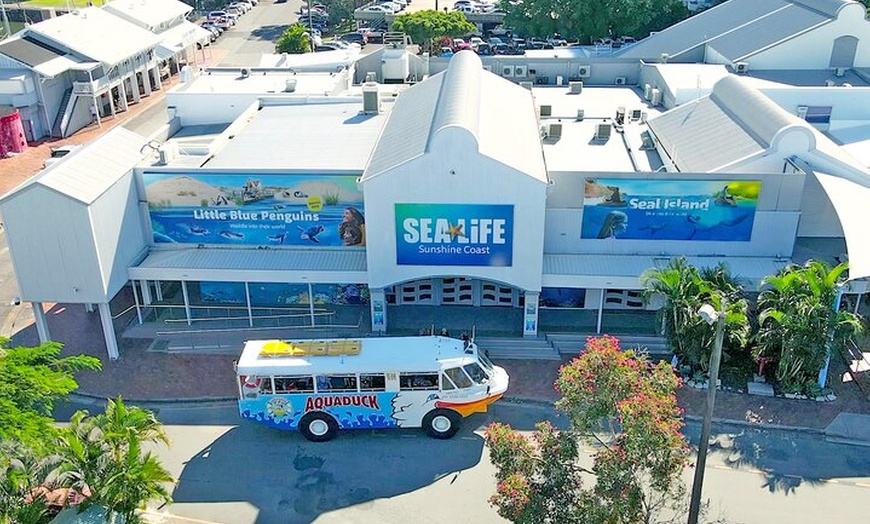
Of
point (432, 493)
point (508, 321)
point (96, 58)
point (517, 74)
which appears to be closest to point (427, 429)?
point (432, 493)

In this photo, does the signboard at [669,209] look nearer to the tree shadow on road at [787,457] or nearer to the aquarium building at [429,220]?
the aquarium building at [429,220]

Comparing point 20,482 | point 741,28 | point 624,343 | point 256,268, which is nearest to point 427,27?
point 741,28

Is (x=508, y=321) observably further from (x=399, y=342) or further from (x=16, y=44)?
(x=16, y=44)

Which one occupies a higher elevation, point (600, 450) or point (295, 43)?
point (600, 450)

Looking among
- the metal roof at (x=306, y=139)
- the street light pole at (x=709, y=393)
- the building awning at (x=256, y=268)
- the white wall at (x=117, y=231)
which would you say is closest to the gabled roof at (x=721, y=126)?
the metal roof at (x=306, y=139)

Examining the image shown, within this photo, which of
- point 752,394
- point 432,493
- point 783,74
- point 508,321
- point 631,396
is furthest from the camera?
point 783,74

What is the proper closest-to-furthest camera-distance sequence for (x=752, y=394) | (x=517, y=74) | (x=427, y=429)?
(x=427, y=429) < (x=752, y=394) < (x=517, y=74)

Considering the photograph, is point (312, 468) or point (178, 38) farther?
point (178, 38)

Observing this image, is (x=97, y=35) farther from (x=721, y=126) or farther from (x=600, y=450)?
Result: (x=600, y=450)
